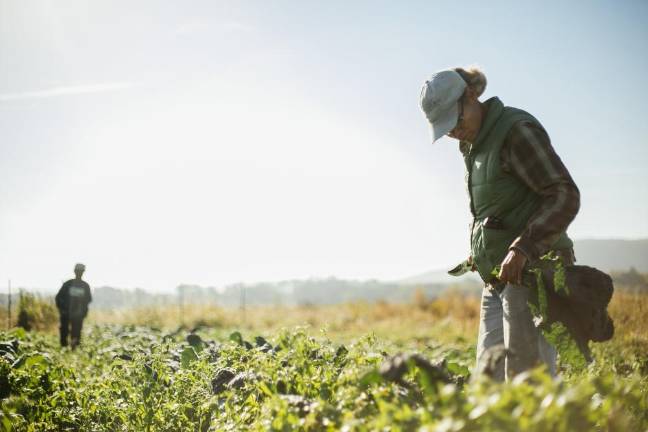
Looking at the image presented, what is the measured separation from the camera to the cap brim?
308cm

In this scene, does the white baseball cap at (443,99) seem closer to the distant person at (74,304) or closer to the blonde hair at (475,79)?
the blonde hair at (475,79)

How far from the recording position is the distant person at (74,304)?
11.8 meters

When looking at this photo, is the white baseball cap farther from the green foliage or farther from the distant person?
the green foliage

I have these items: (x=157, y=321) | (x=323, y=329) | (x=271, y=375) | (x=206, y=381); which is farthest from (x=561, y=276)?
(x=157, y=321)

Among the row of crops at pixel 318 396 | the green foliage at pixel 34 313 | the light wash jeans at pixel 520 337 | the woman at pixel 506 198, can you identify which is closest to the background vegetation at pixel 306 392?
the row of crops at pixel 318 396

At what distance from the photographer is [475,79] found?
3.20 metres

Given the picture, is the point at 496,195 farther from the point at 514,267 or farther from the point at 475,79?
the point at 475,79

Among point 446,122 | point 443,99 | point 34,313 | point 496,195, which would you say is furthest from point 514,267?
point 34,313

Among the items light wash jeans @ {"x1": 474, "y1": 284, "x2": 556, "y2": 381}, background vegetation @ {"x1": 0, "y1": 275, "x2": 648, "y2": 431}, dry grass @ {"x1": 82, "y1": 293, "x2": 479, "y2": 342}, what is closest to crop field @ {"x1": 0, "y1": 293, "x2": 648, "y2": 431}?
background vegetation @ {"x1": 0, "y1": 275, "x2": 648, "y2": 431}

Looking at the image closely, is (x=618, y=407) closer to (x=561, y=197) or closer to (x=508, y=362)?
(x=508, y=362)

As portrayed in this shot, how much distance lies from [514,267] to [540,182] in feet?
1.61

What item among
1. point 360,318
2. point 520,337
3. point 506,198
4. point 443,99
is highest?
point 443,99

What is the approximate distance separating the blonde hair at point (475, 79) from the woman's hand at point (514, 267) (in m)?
1.08

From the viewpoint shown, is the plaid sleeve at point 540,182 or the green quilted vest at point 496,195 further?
the green quilted vest at point 496,195
